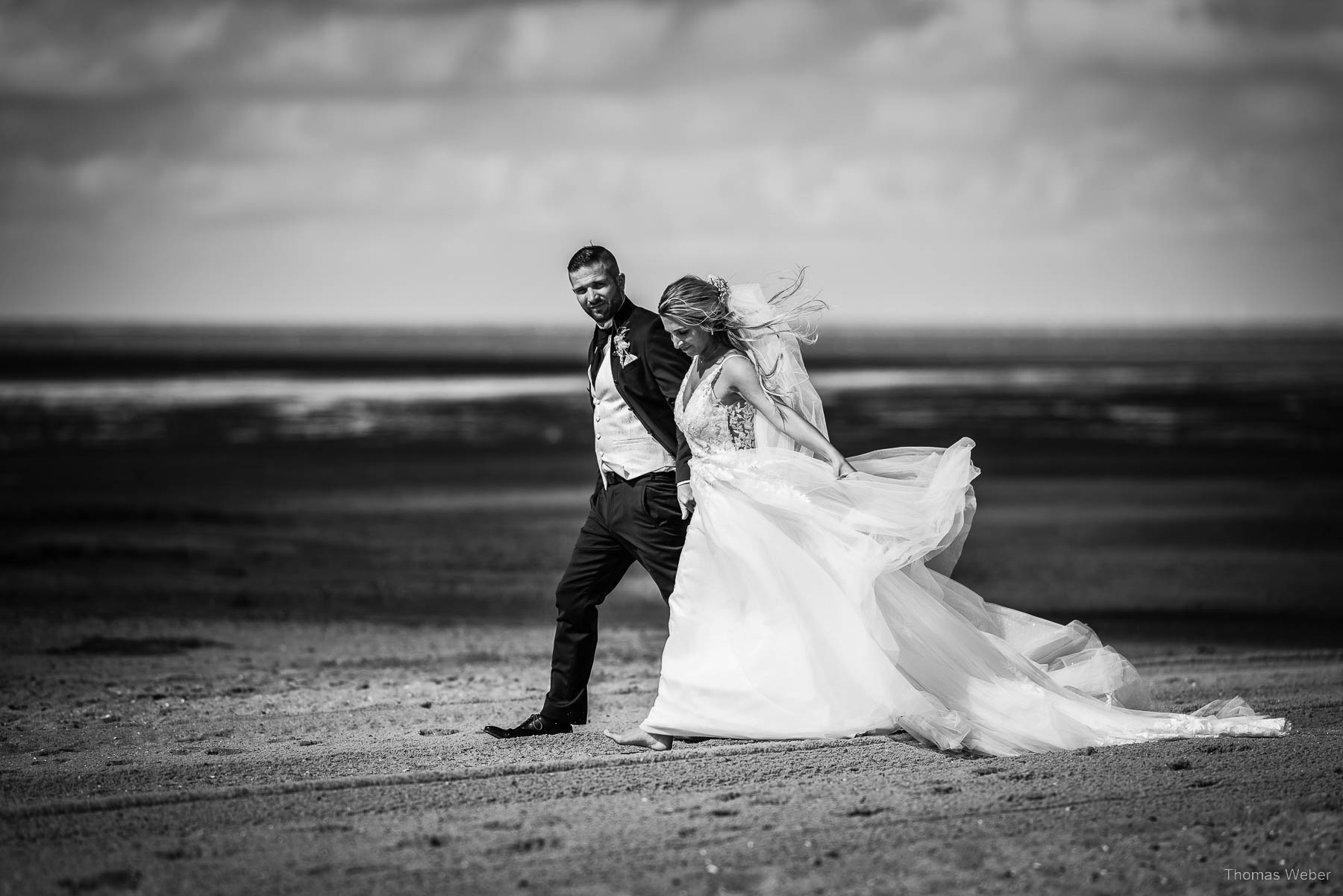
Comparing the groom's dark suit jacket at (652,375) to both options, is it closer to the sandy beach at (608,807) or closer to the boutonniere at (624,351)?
the boutonniere at (624,351)

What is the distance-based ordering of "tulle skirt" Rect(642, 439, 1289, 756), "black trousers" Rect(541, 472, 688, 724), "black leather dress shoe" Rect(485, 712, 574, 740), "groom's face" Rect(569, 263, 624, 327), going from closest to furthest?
1. "tulle skirt" Rect(642, 439, 1289, 756)
2. "groom's face" Rect(569, 263, 624, 327)
3. "black trousers" Rect(541, 472, 688, 724)
4. "black leather dress shoe" Rect(485, 712, 574, 740)

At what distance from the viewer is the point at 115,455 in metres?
24.5

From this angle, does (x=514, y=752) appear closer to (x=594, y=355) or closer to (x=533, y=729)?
(x=533, y=729)

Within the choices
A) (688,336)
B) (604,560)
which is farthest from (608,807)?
(688,336)

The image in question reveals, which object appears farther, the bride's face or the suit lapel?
the suit lapel

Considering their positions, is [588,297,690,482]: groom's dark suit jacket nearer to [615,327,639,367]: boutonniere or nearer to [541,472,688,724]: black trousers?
[615,327,639,367]: boutonniere

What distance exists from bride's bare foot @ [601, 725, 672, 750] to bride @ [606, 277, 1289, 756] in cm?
1

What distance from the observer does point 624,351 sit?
6500 mm

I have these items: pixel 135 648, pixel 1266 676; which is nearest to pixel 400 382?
pixel 135 648

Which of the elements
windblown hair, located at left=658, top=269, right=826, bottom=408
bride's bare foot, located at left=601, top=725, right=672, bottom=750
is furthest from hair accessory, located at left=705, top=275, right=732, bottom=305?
bride's bare foot, located at left=601, top=725, right=672, bottom=750

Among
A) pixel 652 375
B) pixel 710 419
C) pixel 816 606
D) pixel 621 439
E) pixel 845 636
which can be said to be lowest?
pixel 845 636

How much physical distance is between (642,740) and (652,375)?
5.85ft

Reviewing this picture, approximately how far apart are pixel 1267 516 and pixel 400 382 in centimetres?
4096

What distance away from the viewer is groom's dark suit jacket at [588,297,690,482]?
6453mm
